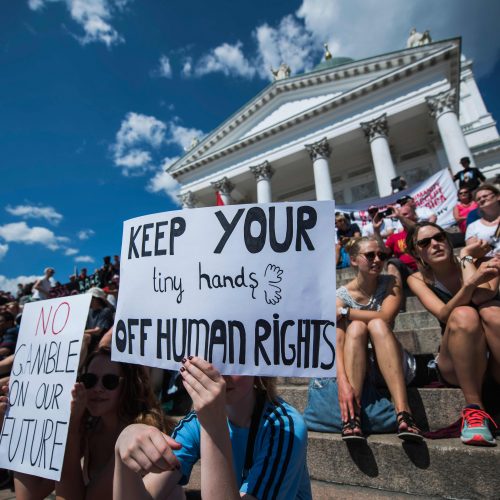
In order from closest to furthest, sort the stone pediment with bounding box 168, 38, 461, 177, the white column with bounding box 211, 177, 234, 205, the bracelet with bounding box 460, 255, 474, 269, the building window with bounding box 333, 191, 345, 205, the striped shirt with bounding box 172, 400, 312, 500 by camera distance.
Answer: the striped shirt with bounding box 172, 400, 312, 500
the bracelet with bounding box 460, 255, 474, 269
the stone pediment with bounding box 168, 38, 461, 177
the white column with bounding box 211, 177, 234, 205
the building window with bounding box 333, 191, 345, 205

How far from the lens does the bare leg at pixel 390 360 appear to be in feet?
6.93

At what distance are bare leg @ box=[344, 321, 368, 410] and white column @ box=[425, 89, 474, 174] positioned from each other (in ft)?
54.1

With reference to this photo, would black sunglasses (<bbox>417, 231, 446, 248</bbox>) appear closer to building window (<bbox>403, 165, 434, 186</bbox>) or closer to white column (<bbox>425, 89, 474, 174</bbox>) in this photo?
white column (<bbox>425, 89, 474, 174</bbox>)

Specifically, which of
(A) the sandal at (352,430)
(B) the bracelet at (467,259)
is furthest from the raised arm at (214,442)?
(B) the bracelet at (467,259)

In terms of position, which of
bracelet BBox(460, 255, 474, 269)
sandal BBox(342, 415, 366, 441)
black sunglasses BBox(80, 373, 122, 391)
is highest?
bracelet BBox(460, 255, 474, 269)

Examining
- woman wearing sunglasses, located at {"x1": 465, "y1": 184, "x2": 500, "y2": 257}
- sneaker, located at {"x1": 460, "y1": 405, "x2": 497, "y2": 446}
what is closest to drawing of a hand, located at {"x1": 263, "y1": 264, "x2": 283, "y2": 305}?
sneaker, located at {"x1": 460, "y1": 405, "x2": 497, "y2": 446}

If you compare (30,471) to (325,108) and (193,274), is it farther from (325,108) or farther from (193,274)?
(325,108)

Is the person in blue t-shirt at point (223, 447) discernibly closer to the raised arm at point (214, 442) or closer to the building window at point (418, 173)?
the raised arm at point (214, 442)

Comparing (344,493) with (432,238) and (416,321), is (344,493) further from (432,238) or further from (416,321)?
(416,321)

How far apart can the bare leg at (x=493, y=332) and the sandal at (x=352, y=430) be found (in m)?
0.95

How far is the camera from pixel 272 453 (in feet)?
3.78

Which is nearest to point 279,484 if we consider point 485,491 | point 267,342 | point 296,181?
point 267,342

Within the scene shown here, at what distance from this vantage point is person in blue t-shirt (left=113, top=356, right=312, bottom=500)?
978mm

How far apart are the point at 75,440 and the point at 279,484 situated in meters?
1.29
